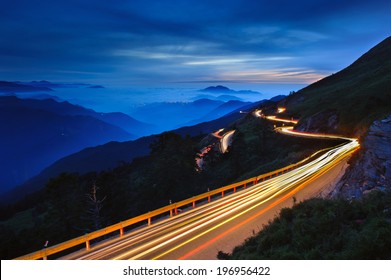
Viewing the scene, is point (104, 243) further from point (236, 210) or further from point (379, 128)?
point (379, 128)

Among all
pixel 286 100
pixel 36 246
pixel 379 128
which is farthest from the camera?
pixel 286 100

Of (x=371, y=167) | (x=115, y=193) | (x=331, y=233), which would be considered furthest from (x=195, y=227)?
(x=115, y=193)

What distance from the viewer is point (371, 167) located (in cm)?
2030

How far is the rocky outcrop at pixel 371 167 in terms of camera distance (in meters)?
19.0

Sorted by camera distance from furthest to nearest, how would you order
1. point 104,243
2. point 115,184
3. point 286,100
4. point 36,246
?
point 286,100, point 115,184, point 36,246, point 104,243

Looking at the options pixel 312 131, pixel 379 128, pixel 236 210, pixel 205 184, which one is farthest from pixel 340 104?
pixel 236 210

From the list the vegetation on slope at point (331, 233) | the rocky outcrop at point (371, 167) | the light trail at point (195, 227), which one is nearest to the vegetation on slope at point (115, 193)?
the light trail at point (195, 227)

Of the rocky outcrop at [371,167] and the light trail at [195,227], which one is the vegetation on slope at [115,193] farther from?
the rocky outcrop at [371,167]

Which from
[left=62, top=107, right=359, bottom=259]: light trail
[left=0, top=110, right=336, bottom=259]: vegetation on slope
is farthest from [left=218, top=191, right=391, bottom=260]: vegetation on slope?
[left=0, top=110, right=336, bottom=259]: vegetation on slope

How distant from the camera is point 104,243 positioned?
15.9m

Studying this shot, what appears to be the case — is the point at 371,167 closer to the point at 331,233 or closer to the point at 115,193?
the point at 331,233

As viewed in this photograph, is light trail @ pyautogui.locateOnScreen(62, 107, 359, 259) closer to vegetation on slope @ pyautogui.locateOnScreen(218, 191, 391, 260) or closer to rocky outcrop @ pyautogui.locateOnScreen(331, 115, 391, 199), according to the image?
vegetation on slope @ pyautogui.locateOnScreen(218, 191, 391, 260)

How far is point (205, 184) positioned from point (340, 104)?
48034 mm

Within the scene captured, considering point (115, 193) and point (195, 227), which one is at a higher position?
point (195, 227)
